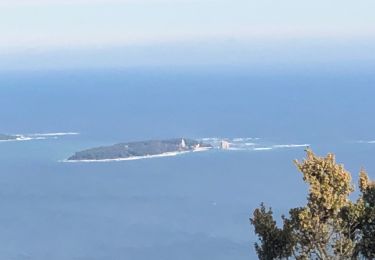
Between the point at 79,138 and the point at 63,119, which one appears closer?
the point at 79,138

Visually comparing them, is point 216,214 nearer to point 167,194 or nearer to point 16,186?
point 167,194

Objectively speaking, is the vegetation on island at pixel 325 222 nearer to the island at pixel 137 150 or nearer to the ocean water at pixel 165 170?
the ocean water at pixel 165 170

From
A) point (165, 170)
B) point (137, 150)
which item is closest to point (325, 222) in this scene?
point (165, 170)

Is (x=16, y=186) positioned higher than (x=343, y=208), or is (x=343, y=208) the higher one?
(x=16, y=186)

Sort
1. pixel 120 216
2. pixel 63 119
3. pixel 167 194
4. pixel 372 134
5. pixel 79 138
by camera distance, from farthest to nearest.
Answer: pixel 63 119, pixel 79 138, pixel 372 134, pixel 167 194, pixel 120 216

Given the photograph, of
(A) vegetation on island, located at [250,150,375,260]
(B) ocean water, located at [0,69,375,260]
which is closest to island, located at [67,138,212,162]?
(B) ocean water, located at [0,69,375,260]

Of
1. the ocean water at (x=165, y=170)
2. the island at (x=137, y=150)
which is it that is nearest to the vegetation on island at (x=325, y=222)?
the ocean water at (x=165, y=170)

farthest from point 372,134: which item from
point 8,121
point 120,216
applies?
point 8,121

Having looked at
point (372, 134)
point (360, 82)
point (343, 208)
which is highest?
point (360, 82)
